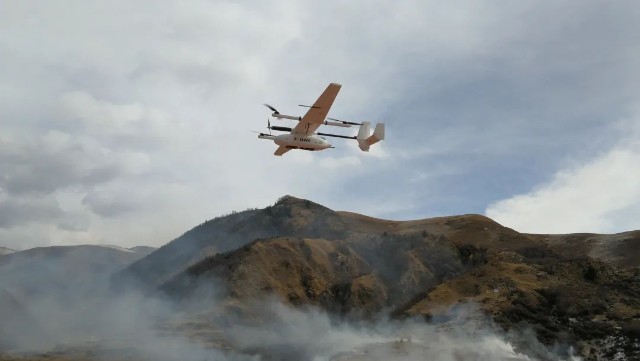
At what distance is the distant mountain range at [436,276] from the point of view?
72562 mm

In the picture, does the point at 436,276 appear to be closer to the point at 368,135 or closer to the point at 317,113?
the point at 368,135

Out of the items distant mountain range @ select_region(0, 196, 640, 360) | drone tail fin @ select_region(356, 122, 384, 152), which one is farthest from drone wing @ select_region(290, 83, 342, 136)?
distant mountain range @ select_region(0, 196, 640, 360)

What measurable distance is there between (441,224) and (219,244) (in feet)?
167

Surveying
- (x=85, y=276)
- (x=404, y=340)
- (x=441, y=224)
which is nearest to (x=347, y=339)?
(x=404, y=340)

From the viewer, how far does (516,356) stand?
6169 centimetres

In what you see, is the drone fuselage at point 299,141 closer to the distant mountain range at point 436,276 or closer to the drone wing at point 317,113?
the drone wing at point 317,113

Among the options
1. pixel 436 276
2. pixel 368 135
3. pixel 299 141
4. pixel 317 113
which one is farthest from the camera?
pixel 436 276

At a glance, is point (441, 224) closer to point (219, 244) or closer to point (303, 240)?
point (303, 240)

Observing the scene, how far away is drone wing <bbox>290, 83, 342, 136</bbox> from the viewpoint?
40.8m

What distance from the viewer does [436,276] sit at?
94188mm

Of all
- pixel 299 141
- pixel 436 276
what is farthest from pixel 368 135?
pixel 436 276

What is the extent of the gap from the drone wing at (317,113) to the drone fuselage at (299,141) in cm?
40

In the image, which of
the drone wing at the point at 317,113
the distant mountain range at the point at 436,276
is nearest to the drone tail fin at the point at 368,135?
the drone wing at the point at 317,113

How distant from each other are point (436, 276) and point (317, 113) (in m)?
58.9
